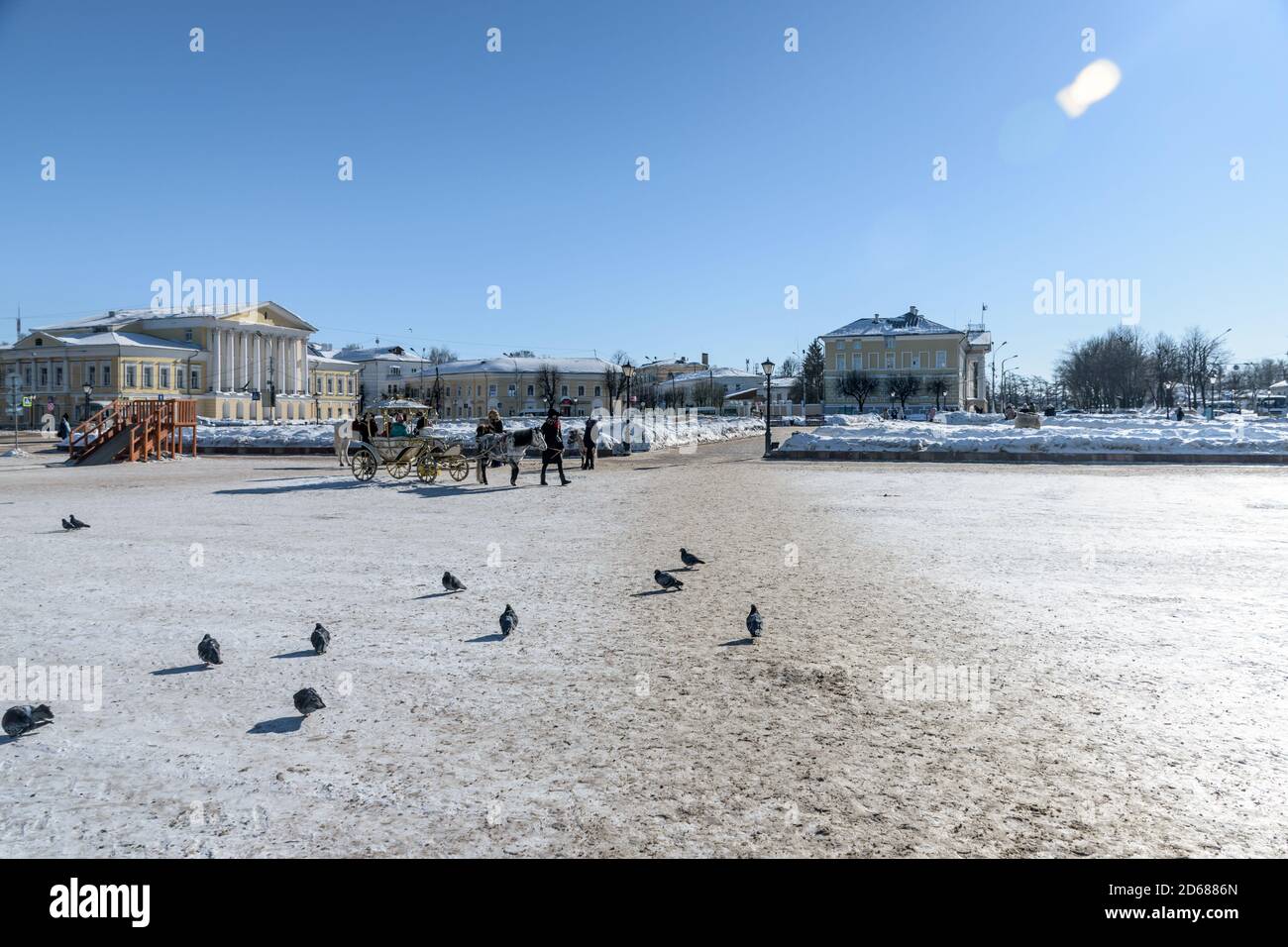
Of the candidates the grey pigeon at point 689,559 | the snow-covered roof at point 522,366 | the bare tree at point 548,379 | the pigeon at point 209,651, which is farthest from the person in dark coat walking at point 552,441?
the snow-covered roof at point 522,366

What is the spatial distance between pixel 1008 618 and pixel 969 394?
109416 mm

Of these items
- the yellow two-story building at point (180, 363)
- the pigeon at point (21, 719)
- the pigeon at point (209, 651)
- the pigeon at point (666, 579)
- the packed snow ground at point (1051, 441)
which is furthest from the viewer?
the yellow two-story building at point (180, 363)

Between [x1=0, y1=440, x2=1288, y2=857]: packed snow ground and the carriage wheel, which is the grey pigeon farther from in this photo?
the carriage wheel

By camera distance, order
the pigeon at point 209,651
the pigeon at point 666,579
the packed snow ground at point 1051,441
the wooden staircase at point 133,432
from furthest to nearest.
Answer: the wooden staircase at point 133,432, the packed snow ground at point 1051,441, the pigeon at point 666,579, the pigeon at point 209,651

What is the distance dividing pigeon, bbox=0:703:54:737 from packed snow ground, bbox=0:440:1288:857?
7 cm

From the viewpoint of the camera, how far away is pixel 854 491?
58.6 ft

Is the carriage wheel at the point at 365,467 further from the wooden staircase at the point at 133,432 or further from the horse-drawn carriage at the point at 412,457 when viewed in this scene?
the wooden staircase at the point at 133,432

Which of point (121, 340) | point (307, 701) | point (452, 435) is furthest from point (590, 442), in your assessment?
point (121, 340)

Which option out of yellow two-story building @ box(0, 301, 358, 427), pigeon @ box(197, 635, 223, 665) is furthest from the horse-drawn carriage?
yellow two-story building @ box(0, 301, 358, 427)

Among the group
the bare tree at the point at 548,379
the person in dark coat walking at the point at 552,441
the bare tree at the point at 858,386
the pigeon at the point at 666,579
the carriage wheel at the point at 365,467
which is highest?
the bare tree at the point at 548,379

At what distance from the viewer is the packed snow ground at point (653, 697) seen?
3.30 meters

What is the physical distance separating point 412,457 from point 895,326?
79.5m
